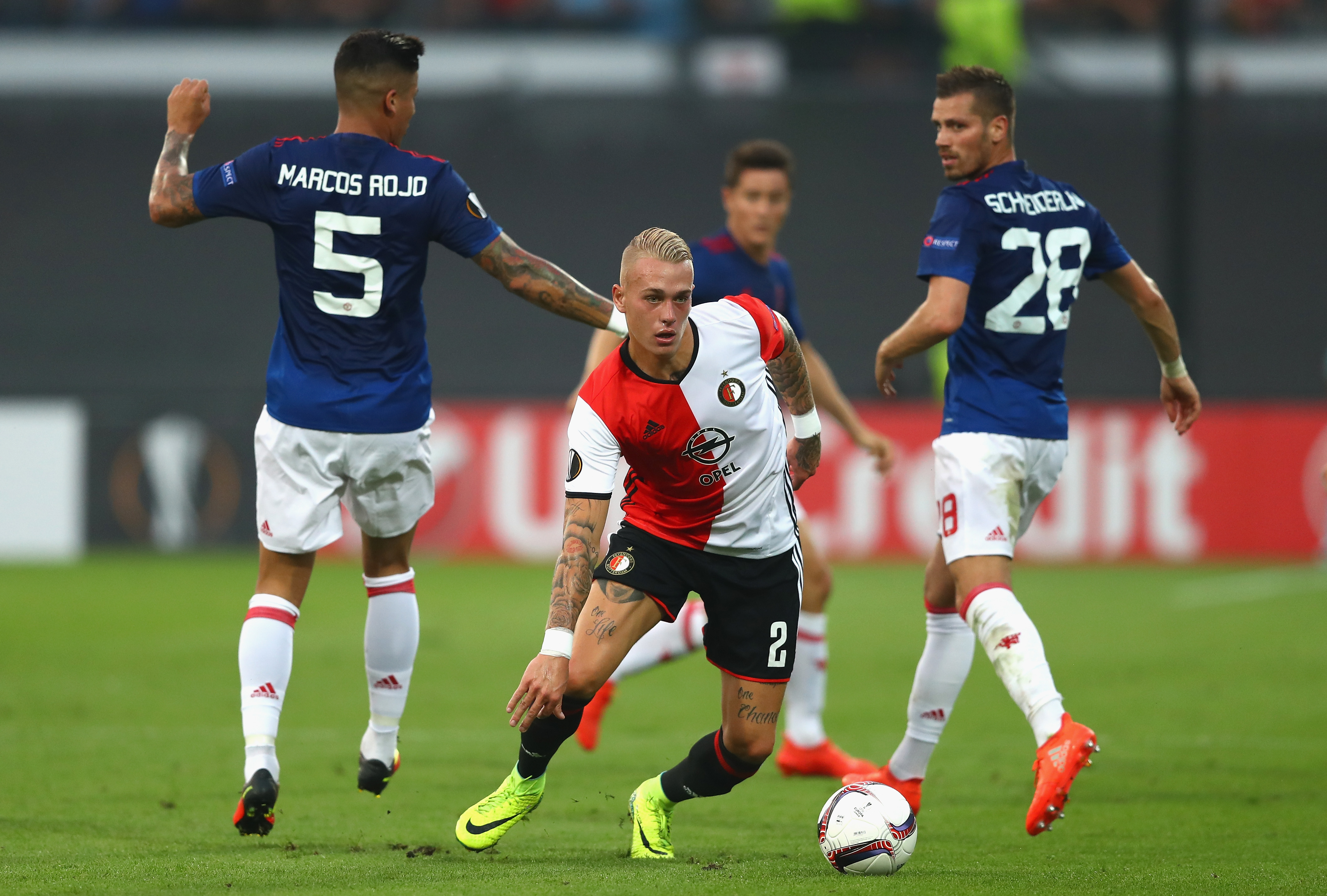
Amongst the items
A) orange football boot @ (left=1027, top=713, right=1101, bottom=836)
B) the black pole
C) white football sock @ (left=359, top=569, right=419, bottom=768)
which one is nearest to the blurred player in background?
white football sock @ (left=359, top=569, right=419, bottom=768)

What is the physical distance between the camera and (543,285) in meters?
4.89

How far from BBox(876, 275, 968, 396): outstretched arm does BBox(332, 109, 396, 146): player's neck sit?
1.74 meters

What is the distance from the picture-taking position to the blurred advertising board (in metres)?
14.1

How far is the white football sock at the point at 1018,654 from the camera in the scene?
4.61 m

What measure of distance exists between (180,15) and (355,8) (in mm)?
2130

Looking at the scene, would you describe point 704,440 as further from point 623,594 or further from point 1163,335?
point 1163,335

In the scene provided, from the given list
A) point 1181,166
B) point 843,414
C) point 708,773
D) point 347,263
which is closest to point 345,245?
point 347,263

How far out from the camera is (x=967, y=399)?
5.14 meters

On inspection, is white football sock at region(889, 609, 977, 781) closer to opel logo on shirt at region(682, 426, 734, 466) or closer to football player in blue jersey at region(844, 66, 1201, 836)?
football player in blue jersey at region(844, 66, 1201, 836)

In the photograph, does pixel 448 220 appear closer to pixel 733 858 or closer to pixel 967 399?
pixel 967 399

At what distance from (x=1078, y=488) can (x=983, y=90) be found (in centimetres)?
961

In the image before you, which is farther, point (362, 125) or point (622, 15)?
point (622, 15)

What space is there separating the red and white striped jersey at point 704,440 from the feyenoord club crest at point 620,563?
0.37 ft

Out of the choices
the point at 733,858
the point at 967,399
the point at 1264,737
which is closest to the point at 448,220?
the point at 967,399
